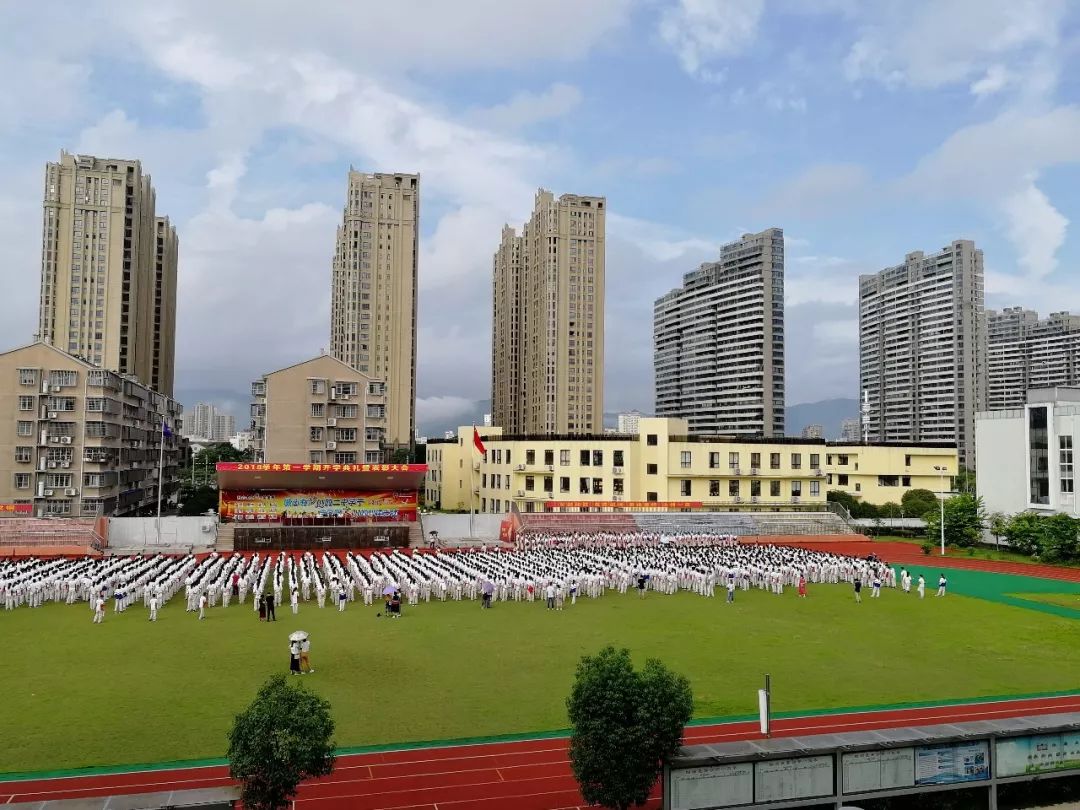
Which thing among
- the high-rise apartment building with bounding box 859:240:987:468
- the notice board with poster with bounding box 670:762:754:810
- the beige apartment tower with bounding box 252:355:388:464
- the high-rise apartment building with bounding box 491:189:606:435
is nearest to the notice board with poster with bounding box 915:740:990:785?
the notice board with poster with bounding box 670:762:754:810

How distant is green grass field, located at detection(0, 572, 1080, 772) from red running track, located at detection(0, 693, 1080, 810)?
625 mm

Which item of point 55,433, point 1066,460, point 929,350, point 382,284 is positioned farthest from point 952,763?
point 929,350

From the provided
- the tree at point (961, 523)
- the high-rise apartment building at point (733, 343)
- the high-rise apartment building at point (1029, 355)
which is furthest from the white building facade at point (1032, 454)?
the high-rise apartment building at point (1029, 355)

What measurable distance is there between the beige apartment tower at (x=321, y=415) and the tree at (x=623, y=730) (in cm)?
3832

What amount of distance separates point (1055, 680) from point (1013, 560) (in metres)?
24.6

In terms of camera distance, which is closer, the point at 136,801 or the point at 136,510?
the point at 136,801

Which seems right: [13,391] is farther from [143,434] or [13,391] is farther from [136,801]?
[136,801]

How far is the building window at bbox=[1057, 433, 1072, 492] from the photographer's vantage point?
40.1m

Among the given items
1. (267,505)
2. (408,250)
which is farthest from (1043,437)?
(408,250)

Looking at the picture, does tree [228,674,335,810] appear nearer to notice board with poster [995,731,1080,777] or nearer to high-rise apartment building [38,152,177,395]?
notice board with poster [995,731,1080,777]

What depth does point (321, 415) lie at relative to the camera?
45.4 m

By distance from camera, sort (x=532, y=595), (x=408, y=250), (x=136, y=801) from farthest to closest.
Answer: (x=408, y=250), (x=532, y=595), (x=136, y=801)

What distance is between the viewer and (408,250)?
299 ft

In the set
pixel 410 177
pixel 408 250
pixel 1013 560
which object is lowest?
pixel 1013 560
